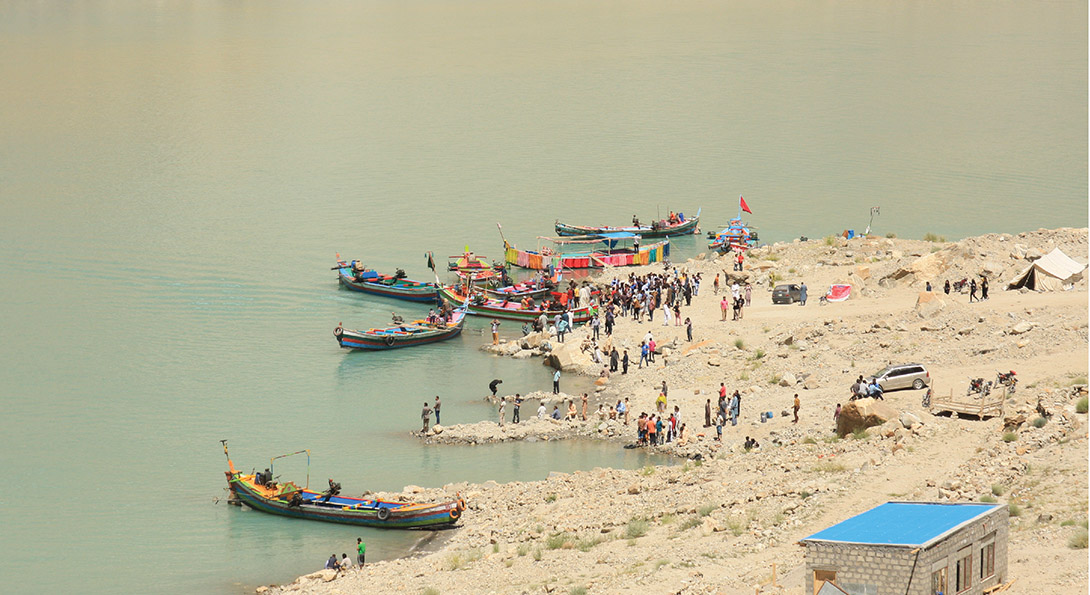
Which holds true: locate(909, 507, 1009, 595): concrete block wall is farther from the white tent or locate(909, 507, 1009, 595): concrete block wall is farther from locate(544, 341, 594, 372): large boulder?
locate(544, 341, 594, 372): large boulder

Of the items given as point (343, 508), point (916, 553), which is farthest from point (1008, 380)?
point (343, 508)

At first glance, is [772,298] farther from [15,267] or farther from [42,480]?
[15,267]

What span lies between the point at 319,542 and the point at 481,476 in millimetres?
5246

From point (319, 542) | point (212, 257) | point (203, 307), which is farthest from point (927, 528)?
point (212, 257)

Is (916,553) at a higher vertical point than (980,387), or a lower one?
lower

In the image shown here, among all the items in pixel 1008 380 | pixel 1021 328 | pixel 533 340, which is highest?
pixel 1021 328

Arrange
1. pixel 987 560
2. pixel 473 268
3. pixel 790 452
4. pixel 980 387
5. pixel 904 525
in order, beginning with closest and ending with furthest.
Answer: pixel 904 525
pixel 987 560
pixel 790 452
pixel 980 387
pixel 473 268

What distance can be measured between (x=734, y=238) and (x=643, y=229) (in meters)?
4.87

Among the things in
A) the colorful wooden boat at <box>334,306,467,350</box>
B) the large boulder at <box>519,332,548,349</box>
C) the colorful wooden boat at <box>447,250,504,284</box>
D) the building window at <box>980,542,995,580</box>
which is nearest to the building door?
the building window at <box>980,542,995,580</box>

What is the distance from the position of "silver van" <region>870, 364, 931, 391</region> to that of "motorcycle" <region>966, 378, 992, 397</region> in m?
1.65

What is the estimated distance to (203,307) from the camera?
56.6m

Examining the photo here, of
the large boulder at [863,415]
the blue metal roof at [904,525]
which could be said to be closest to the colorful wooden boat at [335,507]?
the large boulder at [863,415]

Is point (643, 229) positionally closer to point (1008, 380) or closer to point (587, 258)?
point (587, 258)

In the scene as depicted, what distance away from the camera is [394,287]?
5716 centimetres
